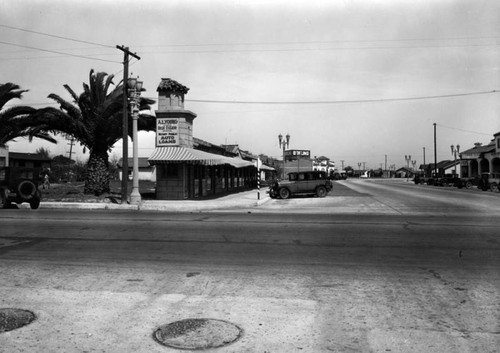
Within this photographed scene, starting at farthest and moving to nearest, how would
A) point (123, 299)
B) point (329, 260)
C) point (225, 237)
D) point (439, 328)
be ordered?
point (225, 237), point (329, 260), point (123, 299), point (439, 328)

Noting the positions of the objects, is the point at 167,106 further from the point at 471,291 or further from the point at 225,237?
the point at 471,291

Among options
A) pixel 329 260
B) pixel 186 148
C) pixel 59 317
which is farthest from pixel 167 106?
pixel 59 317

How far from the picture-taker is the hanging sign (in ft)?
77.7

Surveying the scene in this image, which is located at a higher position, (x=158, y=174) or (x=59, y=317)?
(x=158, y=174)

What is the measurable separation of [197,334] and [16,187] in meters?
17.0

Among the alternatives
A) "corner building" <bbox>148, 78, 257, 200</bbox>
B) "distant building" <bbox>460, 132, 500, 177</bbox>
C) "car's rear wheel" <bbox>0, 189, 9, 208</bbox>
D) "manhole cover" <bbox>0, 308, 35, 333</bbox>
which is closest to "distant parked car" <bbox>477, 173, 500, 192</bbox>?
"distant building" <bbox>460, 132, 500, 177</bbox>

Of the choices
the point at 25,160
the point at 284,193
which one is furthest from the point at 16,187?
the point at 25,160

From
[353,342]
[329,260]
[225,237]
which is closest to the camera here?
[353,342]

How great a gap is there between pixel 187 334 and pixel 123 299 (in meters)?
1.51

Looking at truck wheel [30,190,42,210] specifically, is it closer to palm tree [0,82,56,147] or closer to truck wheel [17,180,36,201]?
truck wheel [17,180,36,201]

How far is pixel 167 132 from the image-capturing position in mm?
23844

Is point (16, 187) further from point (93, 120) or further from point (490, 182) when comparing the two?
point (490, 182)

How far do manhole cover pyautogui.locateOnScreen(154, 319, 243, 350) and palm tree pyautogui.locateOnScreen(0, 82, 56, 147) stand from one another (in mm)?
22488

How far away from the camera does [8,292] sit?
561 cm
